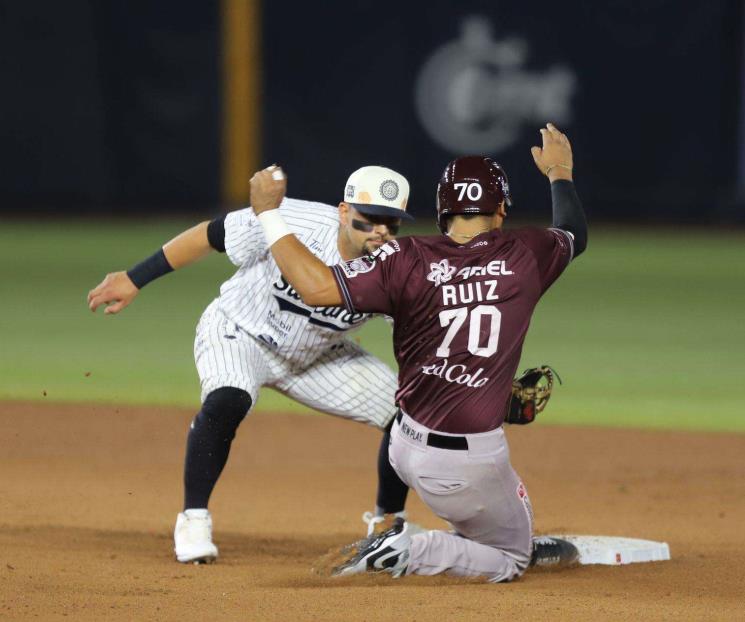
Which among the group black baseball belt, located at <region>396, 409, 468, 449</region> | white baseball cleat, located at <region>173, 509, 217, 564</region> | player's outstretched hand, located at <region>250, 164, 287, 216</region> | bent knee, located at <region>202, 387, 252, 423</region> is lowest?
white baseball cleat, located at <region>173, 509, 217, 564</region>

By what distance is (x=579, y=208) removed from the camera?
187 inches

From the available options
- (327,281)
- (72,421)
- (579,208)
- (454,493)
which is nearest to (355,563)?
(454,493)

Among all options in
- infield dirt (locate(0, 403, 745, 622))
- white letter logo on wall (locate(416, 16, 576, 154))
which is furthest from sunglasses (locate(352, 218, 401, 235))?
white letter logo on wall (locate(416, 16, 576, 154))

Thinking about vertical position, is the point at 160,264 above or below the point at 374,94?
above

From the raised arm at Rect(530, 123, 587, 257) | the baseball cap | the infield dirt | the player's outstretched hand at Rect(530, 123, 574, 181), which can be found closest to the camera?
the infield dirt

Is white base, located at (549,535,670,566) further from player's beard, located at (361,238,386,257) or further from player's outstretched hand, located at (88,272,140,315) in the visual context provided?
player's outstretched hand, located at (88,272,140,315)

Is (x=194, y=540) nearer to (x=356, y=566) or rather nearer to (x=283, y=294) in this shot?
(x=356, y=566)

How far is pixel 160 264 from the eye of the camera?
520 centimetres

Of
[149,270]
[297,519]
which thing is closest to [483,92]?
[297,519]

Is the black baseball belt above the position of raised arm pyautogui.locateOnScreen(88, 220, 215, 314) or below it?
below

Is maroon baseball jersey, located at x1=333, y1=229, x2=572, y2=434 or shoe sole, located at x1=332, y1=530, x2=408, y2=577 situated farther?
shoe sole, located at x1=332, y1=530, x2=408, y2=577

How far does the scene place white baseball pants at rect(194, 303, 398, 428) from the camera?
5227 mm

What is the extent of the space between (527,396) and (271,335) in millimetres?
1136

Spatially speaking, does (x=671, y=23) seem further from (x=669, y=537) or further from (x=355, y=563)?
(x=355, y=563)
